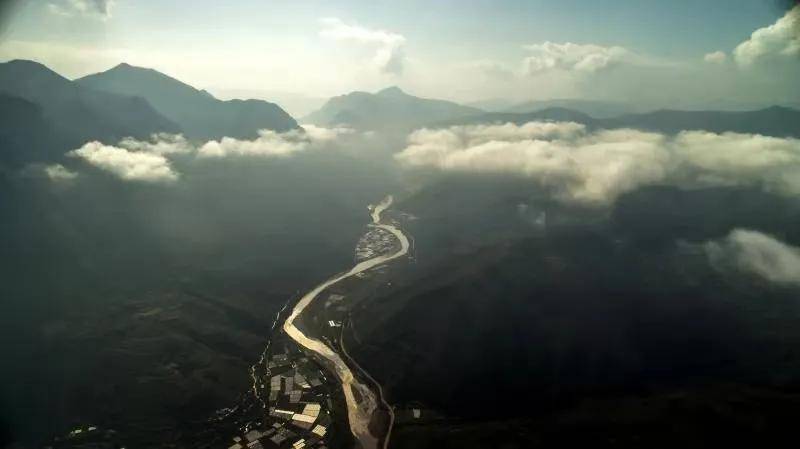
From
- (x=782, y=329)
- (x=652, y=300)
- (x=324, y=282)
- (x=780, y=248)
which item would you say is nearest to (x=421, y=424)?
(x=324, y=282)

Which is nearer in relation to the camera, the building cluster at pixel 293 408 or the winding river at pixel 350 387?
the building cluster at pixel 293 408

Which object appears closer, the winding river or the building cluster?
the building cluster

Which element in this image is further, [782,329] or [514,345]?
[782,329]

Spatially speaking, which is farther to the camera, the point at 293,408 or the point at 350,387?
the point at 350,387

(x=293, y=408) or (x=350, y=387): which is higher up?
(x=350, y=387)

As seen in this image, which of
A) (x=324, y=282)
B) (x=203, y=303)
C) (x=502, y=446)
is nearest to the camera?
(x=502, y=446)

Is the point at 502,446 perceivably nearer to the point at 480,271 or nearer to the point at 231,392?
the point at 231,392

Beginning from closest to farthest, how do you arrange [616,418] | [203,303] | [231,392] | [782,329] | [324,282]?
[616,418]
[231,392]
[782,329]
[203,303]
[324,282]

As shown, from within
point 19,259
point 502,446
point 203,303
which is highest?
point 19,259
